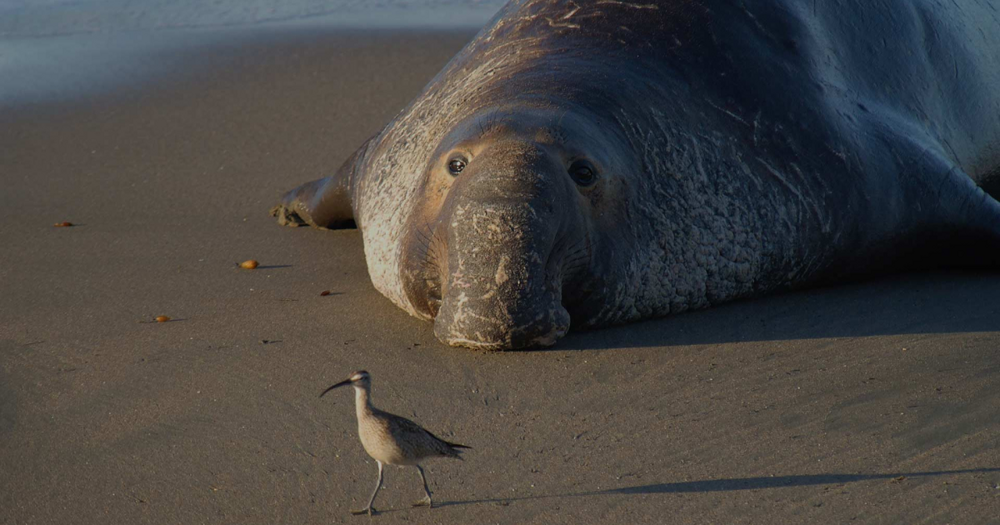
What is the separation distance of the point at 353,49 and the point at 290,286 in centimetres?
647

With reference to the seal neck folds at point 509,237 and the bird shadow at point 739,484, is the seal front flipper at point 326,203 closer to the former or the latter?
the seal neck folds at point 509,237

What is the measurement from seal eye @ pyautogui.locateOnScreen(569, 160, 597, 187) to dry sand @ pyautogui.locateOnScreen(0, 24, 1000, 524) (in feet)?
1.99

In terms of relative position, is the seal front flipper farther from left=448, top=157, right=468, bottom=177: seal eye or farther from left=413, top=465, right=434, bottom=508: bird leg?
left=413, top=465, right=434, bottom=508: bird leg

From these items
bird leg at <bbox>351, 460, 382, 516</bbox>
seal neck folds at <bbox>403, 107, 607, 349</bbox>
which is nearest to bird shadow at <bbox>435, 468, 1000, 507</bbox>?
bird leg at <bbox>351, 460, 382, 516</bbox>

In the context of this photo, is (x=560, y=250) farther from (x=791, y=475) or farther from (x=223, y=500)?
(x=223, y=500)

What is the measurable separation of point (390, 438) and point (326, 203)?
357 centimetres

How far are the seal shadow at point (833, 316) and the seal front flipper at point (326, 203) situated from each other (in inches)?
88.3

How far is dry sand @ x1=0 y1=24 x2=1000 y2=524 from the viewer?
3.42m

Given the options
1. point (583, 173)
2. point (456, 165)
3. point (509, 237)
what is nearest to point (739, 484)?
point (509, 237)

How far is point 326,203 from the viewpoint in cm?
654

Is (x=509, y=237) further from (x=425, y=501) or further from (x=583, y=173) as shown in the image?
(x=425, y=501)

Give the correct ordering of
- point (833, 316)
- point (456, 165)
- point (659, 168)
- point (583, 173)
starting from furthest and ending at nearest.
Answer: point (659, 168), point (833, 316), point (456, 165), point (583, 173)

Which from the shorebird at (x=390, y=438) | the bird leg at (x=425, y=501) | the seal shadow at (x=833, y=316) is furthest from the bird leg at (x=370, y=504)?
the seal shadow at (x=833, y=316)

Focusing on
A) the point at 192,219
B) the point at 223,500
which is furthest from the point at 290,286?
the point at 223,500
